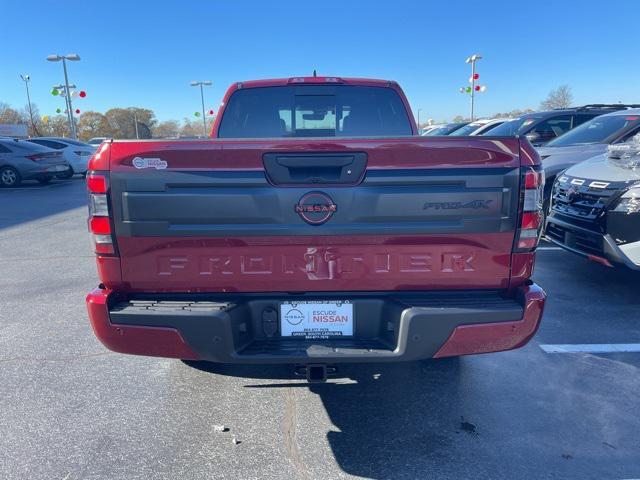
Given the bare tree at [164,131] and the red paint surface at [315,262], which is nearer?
the red paint surface at [315,262]

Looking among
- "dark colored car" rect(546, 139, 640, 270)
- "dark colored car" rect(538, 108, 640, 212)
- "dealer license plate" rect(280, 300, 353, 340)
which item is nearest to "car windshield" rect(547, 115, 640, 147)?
"dark colored car" rect(538, 108, 640, 212)

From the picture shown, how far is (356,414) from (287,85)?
8.32 feet

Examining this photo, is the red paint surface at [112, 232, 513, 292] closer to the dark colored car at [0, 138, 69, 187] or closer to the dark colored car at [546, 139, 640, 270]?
the dark colored car at [546, 139, 640, 270]

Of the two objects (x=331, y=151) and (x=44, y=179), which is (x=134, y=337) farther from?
(x=44, y=179)

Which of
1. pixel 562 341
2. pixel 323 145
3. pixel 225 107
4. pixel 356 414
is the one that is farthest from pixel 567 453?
pixel 225 107

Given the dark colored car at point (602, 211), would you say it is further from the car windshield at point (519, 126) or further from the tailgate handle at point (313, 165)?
the car windshield at point (519, 126)

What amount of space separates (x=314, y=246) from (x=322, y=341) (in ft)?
1.65

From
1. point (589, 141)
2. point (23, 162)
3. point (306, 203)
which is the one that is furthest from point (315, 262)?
point (23, 162)

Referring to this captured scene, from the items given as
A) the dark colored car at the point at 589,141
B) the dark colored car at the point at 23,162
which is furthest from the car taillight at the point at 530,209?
the dark colored car at the point at 23,162

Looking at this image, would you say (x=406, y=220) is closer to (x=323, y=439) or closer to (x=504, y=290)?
(x=504, y=290)

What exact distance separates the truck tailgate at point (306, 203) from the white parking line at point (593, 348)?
189 centimetres

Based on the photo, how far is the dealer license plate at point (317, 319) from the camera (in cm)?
239

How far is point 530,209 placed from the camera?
7.61 ft

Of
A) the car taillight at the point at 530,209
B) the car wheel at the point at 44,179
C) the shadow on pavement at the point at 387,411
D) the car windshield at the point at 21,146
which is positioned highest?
the car windshield at the point at 21,146
